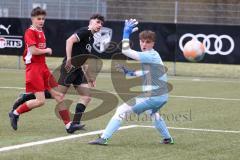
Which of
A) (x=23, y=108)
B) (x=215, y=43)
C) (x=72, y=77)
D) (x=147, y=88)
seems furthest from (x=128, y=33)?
(x=215, y=43)

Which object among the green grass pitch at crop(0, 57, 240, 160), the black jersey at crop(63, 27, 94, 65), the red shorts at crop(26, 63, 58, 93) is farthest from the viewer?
the black jersey at crop(63, 27, 94, 65)

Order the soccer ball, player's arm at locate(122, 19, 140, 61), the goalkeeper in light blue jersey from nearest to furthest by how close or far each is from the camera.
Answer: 1. player's arm at locate(122, 19, 140, 61)
2. the goalkeeper in light blue jersey
3. the soccer ball

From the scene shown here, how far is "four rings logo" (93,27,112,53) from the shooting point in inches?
1021

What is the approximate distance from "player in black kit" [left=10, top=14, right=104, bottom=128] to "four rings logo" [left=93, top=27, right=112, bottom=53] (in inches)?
528

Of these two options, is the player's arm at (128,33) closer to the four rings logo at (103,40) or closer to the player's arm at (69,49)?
the player's arm at (69,49)

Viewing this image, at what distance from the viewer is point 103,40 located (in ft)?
A: 85.5

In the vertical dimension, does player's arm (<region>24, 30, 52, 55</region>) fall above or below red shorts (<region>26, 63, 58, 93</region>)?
above

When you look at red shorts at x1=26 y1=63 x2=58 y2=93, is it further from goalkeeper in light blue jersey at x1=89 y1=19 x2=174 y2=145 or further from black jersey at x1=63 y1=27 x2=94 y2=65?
goalkeeper in light blue jersey at x1=89 y1=19 x2=174 y2=145

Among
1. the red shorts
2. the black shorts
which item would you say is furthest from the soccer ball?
the red shorts

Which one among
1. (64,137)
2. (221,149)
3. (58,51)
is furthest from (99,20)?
(58,51)

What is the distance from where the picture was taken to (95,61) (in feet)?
88.4

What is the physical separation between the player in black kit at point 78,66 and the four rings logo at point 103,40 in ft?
44.0

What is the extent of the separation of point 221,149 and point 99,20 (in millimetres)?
3238

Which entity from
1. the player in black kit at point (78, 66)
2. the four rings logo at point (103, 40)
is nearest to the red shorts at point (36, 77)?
the player in black kit at point (78, 66)
